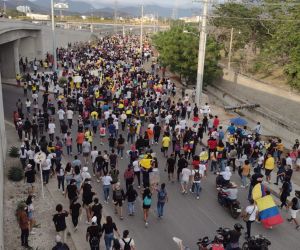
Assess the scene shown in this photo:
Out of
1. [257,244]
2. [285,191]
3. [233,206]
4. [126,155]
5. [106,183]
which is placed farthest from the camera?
[126,155]

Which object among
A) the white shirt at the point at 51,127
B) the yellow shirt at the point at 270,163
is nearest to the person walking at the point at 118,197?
the yellow shirt at the point at 270,163

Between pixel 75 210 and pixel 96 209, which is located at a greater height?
pixel 96 209

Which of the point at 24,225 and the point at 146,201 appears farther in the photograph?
the point at 146,201

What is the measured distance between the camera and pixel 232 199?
13039 mm

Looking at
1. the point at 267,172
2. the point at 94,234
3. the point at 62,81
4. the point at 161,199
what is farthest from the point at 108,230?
the point at 62,81

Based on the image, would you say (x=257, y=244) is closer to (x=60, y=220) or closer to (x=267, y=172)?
(x=60, y=220)

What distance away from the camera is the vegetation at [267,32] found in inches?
1149

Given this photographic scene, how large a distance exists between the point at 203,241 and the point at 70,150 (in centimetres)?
921

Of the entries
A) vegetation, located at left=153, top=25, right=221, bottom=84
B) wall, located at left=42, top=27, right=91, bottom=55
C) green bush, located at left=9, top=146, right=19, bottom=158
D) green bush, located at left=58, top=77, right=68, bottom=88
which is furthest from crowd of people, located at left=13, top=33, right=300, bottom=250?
wall, located at left=42, top=27, right=91, bottom=55

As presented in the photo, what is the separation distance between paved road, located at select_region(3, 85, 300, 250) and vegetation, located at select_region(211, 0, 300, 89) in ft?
46.1

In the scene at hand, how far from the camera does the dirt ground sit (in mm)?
11219

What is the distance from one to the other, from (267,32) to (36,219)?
3456cm

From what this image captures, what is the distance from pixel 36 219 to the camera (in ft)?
40.9

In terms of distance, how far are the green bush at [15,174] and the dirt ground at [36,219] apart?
159mm
